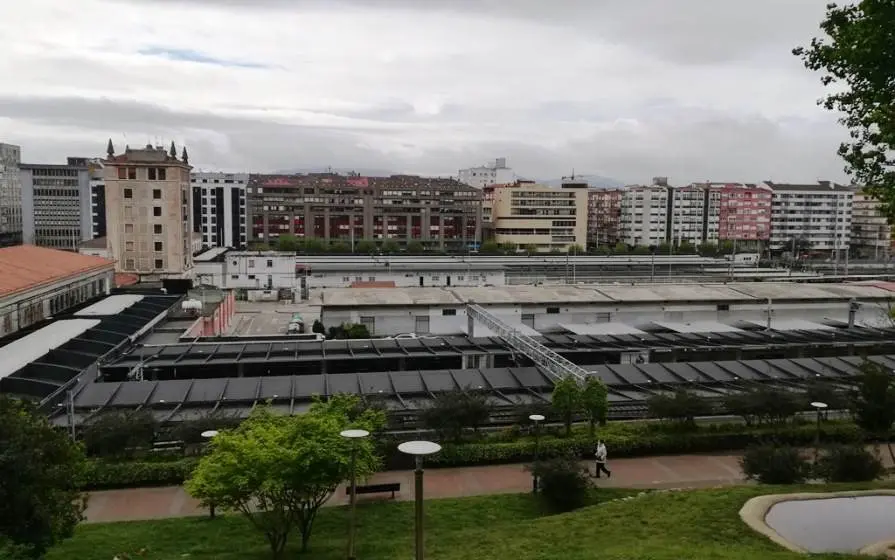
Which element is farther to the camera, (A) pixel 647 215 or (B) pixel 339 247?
(A) pixel 647 215

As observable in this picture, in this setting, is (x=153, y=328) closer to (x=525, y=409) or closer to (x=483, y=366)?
(x=483, y=366)

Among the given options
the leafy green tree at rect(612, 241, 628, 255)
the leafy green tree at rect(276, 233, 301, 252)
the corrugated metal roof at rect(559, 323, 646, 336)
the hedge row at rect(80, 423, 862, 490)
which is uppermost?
the leafy green tree at rect(276, 233, 301, 252)

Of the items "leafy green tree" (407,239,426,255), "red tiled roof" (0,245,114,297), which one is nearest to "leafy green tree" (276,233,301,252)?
"leafy green tree" (407,239,426,255)

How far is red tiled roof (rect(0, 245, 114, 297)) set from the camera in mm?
29688

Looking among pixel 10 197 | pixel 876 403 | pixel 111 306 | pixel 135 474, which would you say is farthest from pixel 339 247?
pixel 876 403

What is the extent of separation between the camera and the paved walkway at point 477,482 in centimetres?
1588

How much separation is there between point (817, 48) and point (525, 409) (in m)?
11.6

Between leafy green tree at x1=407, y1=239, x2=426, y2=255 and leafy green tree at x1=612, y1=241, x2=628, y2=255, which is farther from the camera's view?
leafy green tree at x1=612, y1=241, x2=628, y2=255

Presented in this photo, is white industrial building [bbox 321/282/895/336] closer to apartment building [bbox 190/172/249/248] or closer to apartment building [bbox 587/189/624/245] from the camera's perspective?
apartment building [bbox 190/172/249/248]

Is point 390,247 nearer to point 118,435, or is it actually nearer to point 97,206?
point 97,206

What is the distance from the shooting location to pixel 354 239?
10100cm

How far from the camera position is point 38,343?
25.8m

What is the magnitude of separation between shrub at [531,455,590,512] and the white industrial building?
17896 mm

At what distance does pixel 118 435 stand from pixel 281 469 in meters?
7.32
